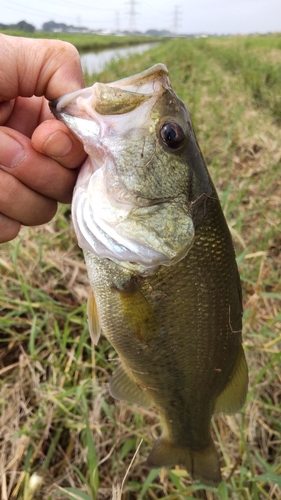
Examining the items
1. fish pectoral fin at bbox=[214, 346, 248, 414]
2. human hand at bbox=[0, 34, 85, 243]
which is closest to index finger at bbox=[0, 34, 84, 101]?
human hand at bbox=[0, 34, 85, 243]

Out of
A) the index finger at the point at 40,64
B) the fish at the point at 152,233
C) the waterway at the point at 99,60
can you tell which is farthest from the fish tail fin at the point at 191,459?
the waterway at the point at 99,60

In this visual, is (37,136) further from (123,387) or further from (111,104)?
(123,387)

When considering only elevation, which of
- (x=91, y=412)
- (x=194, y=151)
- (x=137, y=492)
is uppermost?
(x=194, y=151)

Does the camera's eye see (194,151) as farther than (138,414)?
No

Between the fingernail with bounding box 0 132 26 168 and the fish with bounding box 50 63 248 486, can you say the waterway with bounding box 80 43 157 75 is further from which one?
the fish with bounding box 50 63 248 486

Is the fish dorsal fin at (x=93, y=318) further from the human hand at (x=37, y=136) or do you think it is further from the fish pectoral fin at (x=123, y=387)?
the human hand at (x=37, y=136)

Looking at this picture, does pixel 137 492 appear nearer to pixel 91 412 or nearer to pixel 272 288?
pixel 91 412

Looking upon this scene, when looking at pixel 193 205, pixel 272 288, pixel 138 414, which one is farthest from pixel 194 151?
pixel 272 288
